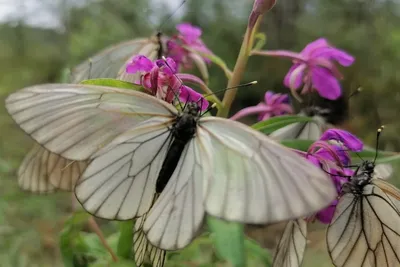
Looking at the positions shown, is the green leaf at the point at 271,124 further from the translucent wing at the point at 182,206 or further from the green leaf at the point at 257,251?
the green leaf at the point at 257,251

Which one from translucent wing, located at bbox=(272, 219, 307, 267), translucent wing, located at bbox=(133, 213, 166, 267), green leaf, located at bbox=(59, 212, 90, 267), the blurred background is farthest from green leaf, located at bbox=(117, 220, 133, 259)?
the blurred background

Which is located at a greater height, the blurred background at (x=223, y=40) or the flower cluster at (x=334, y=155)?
the flower cluster at (x=334, y=155)

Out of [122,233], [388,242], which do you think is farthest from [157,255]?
[388,242]

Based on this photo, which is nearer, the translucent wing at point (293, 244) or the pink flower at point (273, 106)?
the translucent wing at point (293, 244)

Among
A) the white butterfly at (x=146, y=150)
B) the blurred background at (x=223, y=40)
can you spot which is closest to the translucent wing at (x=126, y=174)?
the white butterfly at (x=146, y=150)

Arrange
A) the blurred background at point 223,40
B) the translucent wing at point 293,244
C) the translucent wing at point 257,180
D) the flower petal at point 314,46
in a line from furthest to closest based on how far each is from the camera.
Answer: the blurred background at point 223,40 < the flower petal at point 314,46 < the translucent wing at point 293,244 < the translucent wing at point 257,180

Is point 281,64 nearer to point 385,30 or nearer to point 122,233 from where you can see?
point 385,30
